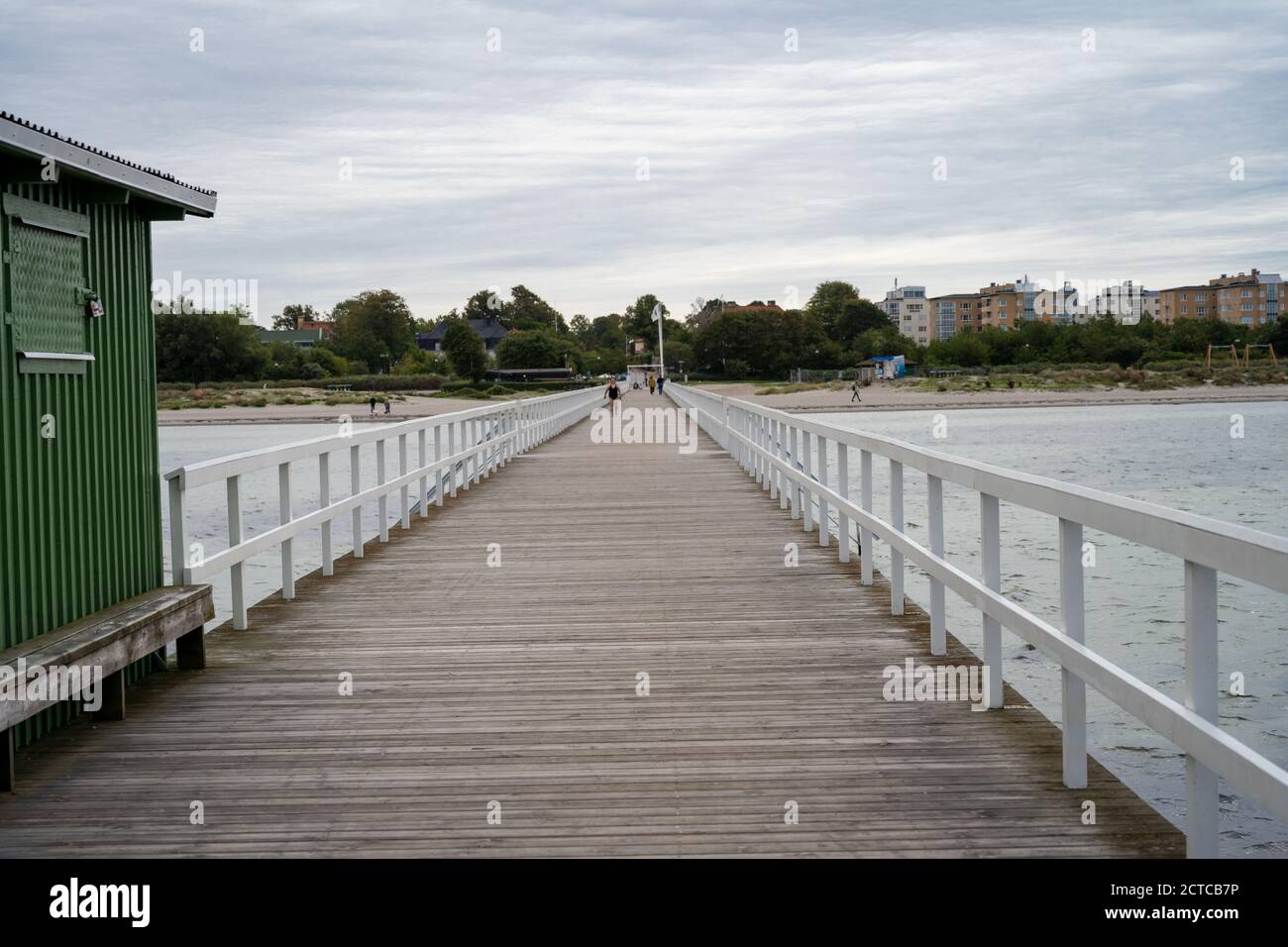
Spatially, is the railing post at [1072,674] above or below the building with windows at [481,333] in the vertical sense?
below

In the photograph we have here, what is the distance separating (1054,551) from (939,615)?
14660 mm

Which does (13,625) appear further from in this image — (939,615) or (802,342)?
(802,342)

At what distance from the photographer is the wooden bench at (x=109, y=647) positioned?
489cm

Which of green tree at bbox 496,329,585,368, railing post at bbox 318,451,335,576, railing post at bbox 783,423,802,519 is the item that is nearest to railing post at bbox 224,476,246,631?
railing post at bbox 318,451,335,576

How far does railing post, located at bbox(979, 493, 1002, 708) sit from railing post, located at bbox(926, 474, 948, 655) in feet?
3.14

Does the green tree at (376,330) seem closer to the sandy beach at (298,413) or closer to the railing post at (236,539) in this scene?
the sandy beach at (298,413)

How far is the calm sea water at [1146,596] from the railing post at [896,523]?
6.21 feet

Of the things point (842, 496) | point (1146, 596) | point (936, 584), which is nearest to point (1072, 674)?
point (936, 584)

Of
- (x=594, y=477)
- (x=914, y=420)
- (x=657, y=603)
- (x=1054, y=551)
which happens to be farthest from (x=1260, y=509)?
(x=914, y=420)

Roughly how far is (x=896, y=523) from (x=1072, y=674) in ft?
10.7

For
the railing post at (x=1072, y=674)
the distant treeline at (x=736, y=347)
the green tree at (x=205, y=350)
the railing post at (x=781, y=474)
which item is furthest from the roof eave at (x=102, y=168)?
the distant treeline at (x=736, y=347)

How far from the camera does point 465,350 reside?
120 meters

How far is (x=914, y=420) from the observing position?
245 ft

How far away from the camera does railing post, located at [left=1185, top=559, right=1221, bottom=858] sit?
3605 mm
